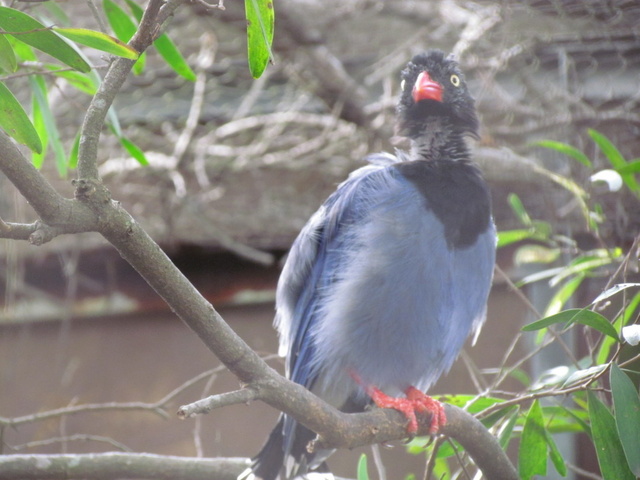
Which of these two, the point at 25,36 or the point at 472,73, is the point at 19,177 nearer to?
the point at 25,36

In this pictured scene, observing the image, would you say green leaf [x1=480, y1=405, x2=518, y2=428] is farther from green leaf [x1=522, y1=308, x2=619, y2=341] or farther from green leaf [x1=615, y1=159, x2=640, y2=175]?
green leaf [x1=615, y1=159, x2=640, y2=175]

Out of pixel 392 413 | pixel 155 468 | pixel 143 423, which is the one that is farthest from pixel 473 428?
pixel 143 423

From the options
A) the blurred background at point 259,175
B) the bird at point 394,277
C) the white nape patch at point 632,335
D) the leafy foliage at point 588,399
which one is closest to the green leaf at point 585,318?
the leafy foliage at point 588,399

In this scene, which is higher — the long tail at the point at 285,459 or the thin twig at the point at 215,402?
the thin twig at the point at 215,402

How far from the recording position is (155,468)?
2.16 meters

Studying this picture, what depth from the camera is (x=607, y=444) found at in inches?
74.4

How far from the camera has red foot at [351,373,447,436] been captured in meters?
2.14

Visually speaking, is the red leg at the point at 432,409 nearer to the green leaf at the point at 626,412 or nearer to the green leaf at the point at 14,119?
the green leaf at the point at 626,412

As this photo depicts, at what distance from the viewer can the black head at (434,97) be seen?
8.55 feet

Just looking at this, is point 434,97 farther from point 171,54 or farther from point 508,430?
point 508,430

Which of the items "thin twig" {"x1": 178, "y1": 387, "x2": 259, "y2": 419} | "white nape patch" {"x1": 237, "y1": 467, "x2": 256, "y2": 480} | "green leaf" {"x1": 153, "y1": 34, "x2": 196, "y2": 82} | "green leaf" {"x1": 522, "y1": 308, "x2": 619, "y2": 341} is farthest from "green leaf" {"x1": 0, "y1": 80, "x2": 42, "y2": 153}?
"green leaf" {"x1": 522, "y1": 308, "x2": 619, "y2": 341}

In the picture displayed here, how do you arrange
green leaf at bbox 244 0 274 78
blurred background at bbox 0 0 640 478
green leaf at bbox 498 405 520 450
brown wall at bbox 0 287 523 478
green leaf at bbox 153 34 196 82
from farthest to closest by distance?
brown wall at bbox 0 287 523 478 < blurred background at bbox 0 0 640 478 < green leaf at bbox 498 405 520 450 < green leaf at bbox 153 34 196 82 < green leaf at bbox 244 0 274 78

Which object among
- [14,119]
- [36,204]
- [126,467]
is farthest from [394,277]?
[36,204]

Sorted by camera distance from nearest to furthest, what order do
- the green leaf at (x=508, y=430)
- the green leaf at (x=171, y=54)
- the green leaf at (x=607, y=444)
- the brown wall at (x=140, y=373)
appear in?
the green leaf at (x=607, y=444) → the green leaf at (x=171, y=54) → the green leaf at (x=508, y=430) → the brown wall at (x=140, y=373)
